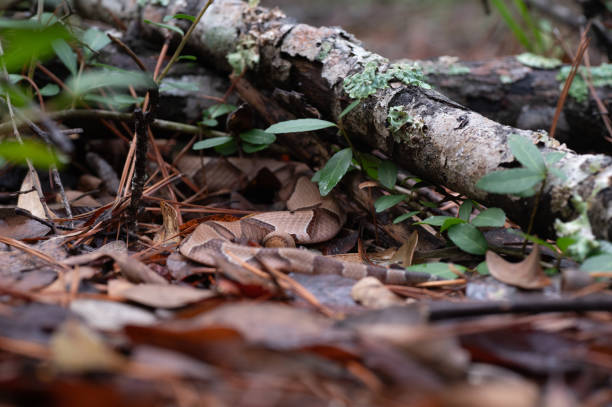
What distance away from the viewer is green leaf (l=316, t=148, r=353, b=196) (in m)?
2.03

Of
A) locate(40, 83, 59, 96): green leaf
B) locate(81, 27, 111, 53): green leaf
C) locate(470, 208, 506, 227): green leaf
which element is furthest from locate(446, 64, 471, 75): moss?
locate(40, 83, 59, 96): green leaf

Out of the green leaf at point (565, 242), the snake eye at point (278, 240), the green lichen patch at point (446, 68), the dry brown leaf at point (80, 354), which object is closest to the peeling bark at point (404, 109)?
the green leaf at point (565, 242)

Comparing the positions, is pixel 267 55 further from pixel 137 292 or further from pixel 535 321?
pixel 535 321

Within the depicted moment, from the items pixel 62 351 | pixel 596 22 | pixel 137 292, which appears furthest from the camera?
pixel 596 22

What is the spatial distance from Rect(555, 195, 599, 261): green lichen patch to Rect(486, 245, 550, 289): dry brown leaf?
5.5 inches

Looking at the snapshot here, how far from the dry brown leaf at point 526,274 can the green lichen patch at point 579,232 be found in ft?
0.46

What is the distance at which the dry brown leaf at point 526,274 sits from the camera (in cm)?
139

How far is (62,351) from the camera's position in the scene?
81 centimetres

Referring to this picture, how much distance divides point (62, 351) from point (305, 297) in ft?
2.29

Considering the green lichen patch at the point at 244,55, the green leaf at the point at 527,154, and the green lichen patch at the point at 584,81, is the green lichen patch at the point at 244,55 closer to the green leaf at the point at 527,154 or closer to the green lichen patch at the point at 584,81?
the green leaf at the point at 527,154

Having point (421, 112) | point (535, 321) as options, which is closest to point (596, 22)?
point (421, 112)

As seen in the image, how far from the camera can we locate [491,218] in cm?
161

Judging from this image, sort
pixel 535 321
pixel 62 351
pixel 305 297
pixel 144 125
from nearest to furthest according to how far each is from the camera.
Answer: pixel 62 351, pixel 535 321, pixel 305 297, pixel 144 125

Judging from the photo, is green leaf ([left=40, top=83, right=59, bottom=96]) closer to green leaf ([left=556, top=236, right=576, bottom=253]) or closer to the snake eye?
the snake eye
